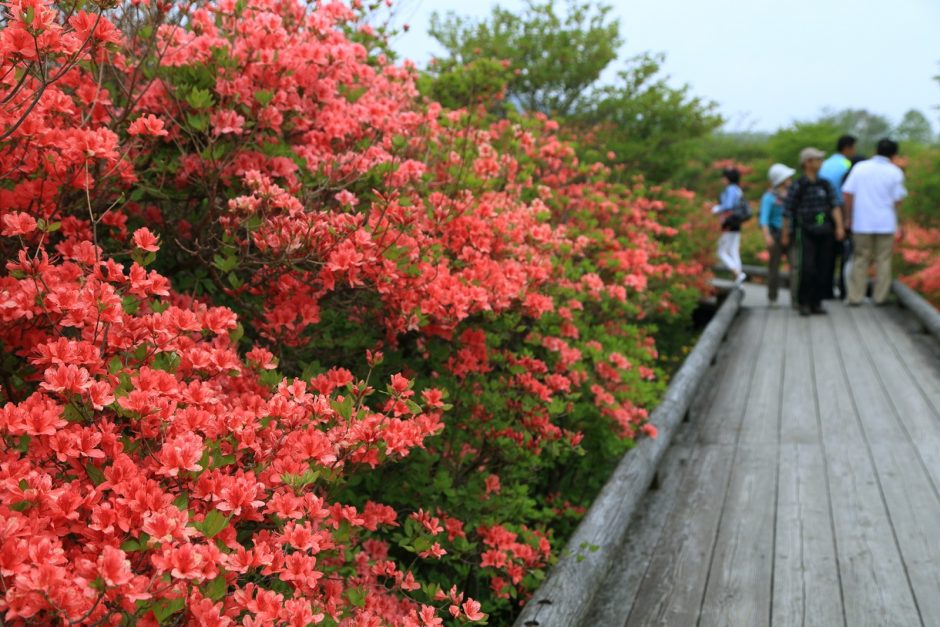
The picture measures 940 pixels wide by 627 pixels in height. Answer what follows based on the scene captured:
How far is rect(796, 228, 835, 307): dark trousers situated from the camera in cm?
817

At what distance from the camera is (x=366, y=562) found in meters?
2.62

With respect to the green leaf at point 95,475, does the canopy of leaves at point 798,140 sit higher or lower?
higher

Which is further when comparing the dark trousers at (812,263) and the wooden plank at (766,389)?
the dark trousers at (812,263)

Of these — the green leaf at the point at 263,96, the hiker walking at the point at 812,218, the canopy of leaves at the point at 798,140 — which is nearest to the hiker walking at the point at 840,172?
the hiker walking at the point at 812,218

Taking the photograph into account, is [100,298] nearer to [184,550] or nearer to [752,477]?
[184,550]

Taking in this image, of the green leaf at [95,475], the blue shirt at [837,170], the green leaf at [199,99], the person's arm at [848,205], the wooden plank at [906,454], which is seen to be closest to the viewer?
the green leaf at [95,475]

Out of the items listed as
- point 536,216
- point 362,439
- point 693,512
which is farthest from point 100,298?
point 693,512

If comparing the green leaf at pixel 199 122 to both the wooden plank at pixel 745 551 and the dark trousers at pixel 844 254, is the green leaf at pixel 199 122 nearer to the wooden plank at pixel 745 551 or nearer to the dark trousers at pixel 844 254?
the wooden plank at pixel 745 551

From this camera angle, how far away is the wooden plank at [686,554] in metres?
3.09

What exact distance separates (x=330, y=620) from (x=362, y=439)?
462 millimetres

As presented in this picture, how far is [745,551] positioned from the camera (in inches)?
139

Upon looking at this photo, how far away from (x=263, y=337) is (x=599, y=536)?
1.53 metres

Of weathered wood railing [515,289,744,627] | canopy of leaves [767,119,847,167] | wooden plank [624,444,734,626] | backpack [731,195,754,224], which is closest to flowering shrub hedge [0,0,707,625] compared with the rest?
weathered wood railing [515,289,744,627]

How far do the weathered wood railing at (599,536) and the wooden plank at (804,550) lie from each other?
2.09 ft
